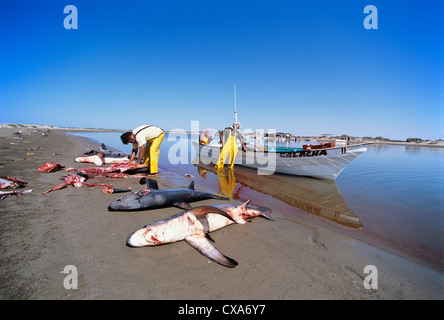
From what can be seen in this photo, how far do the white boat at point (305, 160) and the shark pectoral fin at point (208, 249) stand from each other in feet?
25.9

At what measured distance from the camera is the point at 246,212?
437cm

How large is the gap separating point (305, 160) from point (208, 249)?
8.28 metres

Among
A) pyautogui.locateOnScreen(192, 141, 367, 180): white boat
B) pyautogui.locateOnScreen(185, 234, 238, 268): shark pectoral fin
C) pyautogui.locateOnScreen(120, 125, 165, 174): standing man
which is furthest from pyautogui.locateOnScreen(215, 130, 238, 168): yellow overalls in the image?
pyautogui.locateOnScreen(185, 234, 238, 268): shark pectoral fin

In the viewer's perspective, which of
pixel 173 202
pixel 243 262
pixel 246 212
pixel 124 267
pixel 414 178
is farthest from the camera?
pixel 414 178

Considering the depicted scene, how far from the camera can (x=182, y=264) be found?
2604mm

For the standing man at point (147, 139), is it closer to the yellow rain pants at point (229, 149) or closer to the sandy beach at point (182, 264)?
the yellow rain pants at point (229, 149)

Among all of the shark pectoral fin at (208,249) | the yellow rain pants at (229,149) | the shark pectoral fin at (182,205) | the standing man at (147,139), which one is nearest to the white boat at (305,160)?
the yellow rain pants at (229,149)

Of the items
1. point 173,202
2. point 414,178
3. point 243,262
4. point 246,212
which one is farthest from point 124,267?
point 414,178

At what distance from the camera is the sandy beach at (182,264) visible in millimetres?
2131

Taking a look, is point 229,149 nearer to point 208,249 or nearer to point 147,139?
point 147,139

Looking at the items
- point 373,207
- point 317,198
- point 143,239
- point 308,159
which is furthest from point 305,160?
point 143,239
